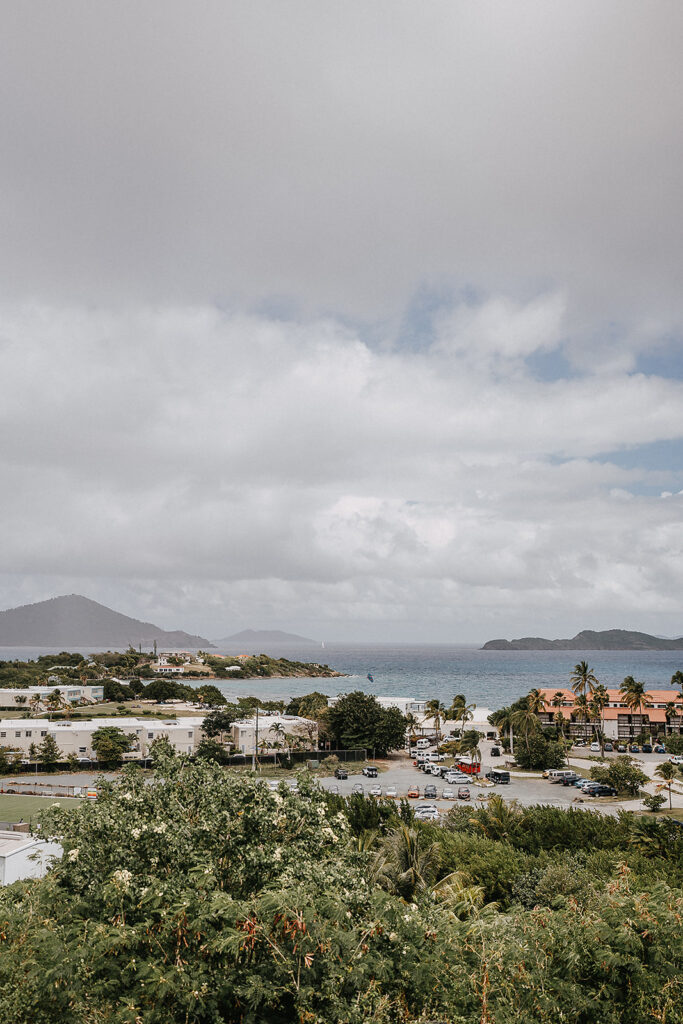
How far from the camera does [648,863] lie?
21.0 metres

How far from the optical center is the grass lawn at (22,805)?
36.9m

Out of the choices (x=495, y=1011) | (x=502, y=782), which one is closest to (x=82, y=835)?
(x=495, y=1011)

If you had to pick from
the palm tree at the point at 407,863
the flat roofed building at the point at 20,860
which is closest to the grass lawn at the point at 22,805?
the flat roofed building at the point at 20,860

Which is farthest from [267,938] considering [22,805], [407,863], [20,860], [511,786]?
[511,786]

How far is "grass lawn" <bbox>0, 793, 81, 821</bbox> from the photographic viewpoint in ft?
121

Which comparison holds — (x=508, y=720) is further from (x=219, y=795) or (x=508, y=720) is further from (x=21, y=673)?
(x=21, y=673)

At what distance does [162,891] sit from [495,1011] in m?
3.57

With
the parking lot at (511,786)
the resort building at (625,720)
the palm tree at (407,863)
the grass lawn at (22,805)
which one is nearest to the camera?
the palm tree at (407,863)

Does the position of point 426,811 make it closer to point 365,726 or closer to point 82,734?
point 365,726

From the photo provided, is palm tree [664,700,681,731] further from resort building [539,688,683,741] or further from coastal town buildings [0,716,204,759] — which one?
coastal town buildings [0,716,204,759]

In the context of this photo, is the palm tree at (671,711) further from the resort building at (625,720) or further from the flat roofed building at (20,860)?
the flat roofed building at (20,860)

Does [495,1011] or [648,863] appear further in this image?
[648,863]

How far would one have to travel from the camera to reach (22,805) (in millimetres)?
40281

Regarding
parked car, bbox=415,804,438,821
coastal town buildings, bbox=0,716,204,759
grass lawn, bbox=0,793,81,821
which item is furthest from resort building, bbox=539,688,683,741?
grass lawn, bbox=0,793,81,821
